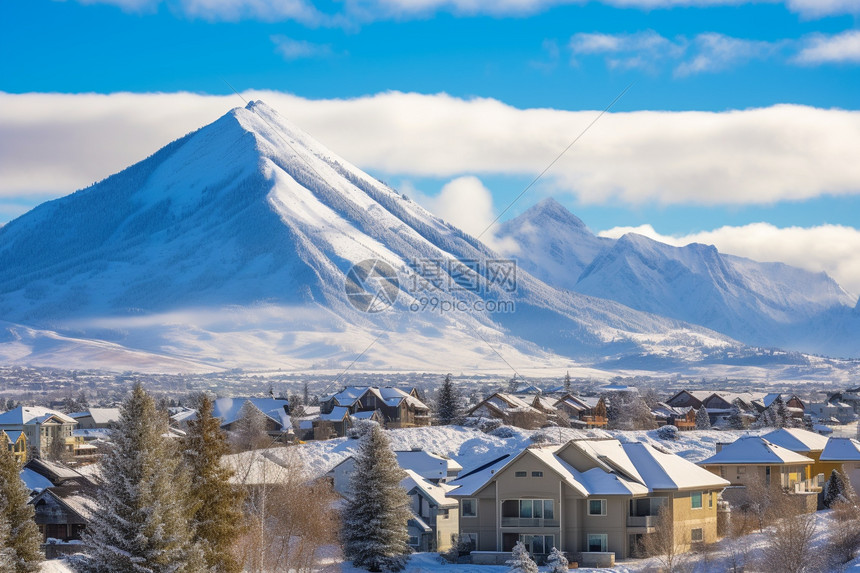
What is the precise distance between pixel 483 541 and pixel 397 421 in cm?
7094

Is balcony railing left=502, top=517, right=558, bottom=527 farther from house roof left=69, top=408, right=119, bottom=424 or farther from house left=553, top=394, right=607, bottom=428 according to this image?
house roof left=69, top=408, right=119, bottom=424

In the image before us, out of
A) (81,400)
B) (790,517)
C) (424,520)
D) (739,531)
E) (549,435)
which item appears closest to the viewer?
(790,517)

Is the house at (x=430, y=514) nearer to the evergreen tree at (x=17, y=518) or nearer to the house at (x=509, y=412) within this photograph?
the evergreen tree at (x=17, y=518)

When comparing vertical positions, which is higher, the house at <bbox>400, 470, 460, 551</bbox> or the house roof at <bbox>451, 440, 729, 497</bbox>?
the house roof at <bbox>451, 440, 729, 497</bbox>

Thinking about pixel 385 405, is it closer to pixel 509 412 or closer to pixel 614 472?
pixel 509 412

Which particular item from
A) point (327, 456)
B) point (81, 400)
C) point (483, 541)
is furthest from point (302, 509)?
point (81, 400)

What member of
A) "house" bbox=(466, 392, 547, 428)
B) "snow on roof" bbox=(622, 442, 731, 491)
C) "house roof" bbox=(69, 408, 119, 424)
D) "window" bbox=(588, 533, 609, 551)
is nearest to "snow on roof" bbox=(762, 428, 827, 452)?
"snow on roof" bbox=(622, 442, 731, 491)

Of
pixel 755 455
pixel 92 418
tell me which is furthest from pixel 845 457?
pixel 92 418

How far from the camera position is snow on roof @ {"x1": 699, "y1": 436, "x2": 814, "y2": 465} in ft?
252

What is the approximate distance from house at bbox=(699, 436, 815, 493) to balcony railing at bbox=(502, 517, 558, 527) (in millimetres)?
17450

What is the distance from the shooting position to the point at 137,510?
39.0 m

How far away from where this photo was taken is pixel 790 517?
57.4 meters

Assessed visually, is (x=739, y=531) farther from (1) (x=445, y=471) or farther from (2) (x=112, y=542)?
(2) (x=112, y=542)

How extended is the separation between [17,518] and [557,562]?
77.2 ft
